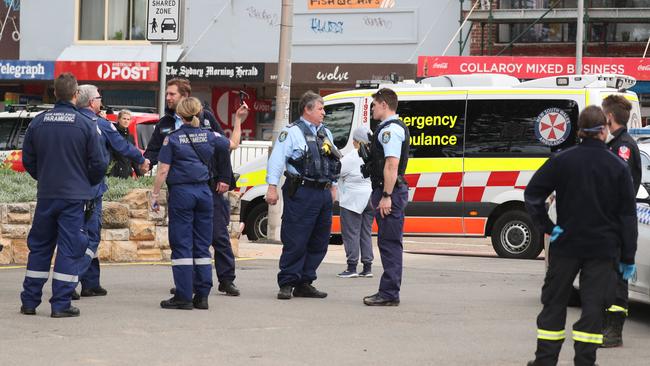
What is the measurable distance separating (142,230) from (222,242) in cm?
297

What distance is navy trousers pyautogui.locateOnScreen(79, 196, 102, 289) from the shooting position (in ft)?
33.7

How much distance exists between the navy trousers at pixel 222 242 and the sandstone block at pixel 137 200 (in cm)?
280

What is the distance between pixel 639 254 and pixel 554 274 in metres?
2.35

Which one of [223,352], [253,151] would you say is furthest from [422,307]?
[253,151]

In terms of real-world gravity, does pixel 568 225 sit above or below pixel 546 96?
below

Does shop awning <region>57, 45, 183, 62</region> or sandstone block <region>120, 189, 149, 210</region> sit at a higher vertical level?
shop awning <region>57, 45, 183, 62</region>

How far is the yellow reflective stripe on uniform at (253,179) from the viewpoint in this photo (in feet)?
60.5

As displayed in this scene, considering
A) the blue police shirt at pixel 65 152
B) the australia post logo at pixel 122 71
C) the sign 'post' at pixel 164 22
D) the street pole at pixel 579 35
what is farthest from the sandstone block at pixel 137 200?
the australia post logo at pixel 122 71

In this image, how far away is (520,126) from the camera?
16.6 meters

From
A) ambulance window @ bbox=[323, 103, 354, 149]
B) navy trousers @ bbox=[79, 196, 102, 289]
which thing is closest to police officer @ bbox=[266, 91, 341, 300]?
navy trousers @ bbox=[79, 196, 102, 289]

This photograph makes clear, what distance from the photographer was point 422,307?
10.7 meters

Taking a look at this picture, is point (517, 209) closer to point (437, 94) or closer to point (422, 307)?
point (437, 94)

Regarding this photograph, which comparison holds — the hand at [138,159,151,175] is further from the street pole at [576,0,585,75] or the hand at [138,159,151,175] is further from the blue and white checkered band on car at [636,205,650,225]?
the street pole at [576,0,585,75]

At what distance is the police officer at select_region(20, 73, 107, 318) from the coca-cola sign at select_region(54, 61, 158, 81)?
2128 centimetres
